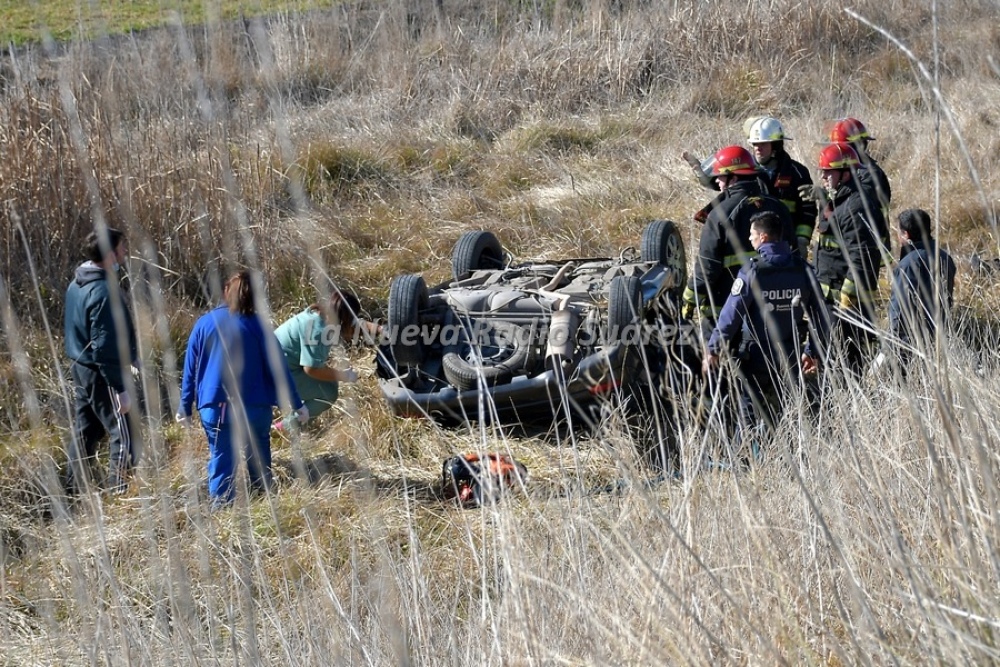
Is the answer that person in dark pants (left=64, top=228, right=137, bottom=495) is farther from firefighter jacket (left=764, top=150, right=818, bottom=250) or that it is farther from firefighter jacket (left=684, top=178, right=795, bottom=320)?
firefighter jacket (left=764, top=150, right=818, bottom=250)

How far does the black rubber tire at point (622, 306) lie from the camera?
5.21 meters

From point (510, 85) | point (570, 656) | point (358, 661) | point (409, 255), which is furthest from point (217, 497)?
point (510, 85)

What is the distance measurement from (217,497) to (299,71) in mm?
8183

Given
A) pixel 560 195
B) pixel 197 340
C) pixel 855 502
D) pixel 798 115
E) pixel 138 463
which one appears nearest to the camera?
pixel 855 502

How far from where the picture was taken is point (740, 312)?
4945mm

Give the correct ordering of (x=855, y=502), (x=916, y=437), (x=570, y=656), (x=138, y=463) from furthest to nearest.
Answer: (x=138, y=463), (x=916, y=437), (x=855, y=502), (x=570, y=656)

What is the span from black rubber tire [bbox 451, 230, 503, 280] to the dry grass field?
2.85 feet

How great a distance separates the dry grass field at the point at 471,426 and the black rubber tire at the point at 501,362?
0.44 meters

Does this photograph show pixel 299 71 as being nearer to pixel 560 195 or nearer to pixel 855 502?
pixel 560 195

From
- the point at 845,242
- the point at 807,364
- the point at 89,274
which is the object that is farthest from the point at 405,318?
the point at 845,242

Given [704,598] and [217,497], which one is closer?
[704,598]

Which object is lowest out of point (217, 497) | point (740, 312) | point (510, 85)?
point (217, 497)

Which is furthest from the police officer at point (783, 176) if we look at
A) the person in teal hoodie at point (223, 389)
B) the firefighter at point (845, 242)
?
the person in teal hoodie at point (223, 389)

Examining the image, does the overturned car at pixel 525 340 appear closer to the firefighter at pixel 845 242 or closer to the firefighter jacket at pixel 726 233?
the firefighter jacket at pixel 726 233
